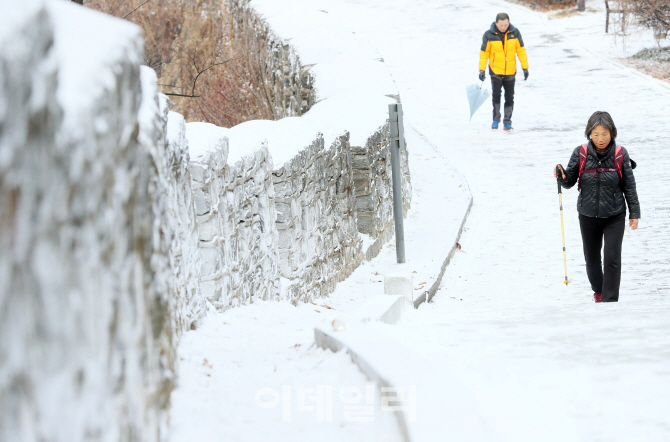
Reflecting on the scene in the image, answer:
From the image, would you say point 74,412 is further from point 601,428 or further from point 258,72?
point 258,72

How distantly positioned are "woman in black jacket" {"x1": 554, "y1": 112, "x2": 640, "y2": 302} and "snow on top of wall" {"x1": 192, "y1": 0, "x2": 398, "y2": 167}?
6.24 ft

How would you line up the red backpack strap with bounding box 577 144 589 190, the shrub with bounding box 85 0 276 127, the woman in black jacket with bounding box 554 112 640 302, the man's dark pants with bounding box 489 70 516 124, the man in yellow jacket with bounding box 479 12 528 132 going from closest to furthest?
the woman in black jacket with bounding box 554 112 640 302 < the red backpack strap with bounding box 577 144 589 190 < the man in yellow jacket with bounding box 479 12 528 132 < the man's dark pants with bounding box 489 70 516 124 < the shrub with bounding box 85 0 276 127

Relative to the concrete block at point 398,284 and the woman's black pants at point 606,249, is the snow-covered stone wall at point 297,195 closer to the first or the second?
the concrete block at point 398,284

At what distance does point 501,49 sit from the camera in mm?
11969

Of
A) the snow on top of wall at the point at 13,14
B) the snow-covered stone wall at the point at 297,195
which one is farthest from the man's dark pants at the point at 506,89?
the snow on top of wall at the point at 13,14

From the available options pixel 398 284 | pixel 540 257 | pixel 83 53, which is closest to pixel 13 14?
pixel 83 53

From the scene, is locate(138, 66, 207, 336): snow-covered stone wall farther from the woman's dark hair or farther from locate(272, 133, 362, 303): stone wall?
the woman's dark hair

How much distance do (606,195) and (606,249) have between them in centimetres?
37

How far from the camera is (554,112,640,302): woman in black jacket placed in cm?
529

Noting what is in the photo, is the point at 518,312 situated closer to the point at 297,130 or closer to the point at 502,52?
the point at 297,130

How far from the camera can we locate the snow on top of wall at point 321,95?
4.48 metres

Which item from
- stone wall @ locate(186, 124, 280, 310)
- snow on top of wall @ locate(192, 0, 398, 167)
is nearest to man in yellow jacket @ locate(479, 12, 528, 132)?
snow on top of wall @ locate(192, 0, 398, 167)

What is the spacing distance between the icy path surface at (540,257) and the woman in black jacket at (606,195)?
45 centimetres
